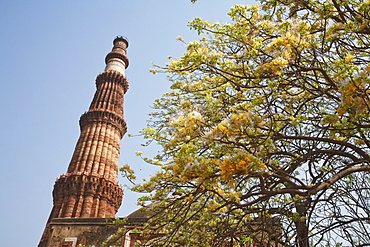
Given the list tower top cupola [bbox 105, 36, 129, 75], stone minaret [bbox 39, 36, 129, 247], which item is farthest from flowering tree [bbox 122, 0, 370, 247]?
tower top cupola [bbox 105, 36, 129, 75]

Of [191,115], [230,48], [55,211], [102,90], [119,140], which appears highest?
[102,90]

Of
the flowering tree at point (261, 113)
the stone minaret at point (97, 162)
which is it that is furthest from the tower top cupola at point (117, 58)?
the flowering tree at point (261, 113)

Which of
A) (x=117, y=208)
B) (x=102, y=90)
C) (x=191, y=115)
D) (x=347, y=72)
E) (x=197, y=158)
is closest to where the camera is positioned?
(x=347, y=72)

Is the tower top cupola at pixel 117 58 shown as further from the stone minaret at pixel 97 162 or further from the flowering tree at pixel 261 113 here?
the flowering tree at pixel 261 113

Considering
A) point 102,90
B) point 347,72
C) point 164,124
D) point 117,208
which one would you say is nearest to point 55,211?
point 117,208

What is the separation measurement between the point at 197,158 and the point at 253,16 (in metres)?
2.89

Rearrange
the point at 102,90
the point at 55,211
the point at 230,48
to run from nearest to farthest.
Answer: the point at 230,48
the point at 55,211
the point at 102,90

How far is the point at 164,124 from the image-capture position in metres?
7.16

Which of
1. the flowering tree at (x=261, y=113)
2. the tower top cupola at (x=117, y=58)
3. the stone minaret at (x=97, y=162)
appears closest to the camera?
the flowering tree at (x=261, y=113)

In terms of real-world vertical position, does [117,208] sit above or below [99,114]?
below

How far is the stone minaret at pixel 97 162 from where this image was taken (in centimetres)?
2566

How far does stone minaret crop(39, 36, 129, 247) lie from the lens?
25.7 m

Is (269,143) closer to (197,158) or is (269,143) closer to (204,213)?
(197,158)

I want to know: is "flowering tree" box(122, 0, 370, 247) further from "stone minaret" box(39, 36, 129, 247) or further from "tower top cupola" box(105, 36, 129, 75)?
"tower top cupola" box(105, 36, 129, 75)
